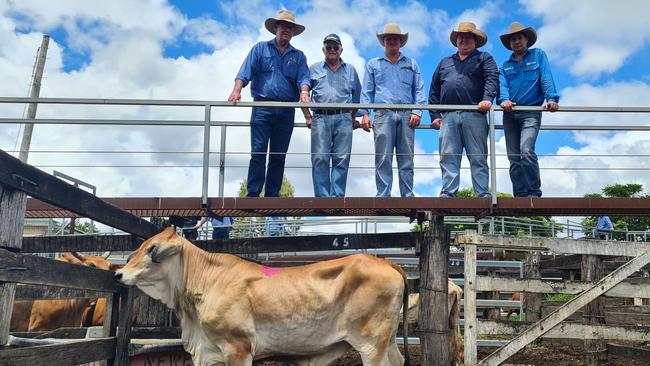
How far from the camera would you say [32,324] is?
8898mm

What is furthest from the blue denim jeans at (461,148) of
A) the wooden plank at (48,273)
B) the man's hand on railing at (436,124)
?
the wooden plank at (48,273)

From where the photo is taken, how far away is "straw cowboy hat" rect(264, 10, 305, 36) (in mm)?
9047

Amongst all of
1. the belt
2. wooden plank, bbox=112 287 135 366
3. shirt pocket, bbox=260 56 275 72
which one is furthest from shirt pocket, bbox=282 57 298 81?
wooden plank, bbox=112 287 135 366

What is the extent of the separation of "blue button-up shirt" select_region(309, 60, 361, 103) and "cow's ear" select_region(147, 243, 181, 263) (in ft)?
10.8

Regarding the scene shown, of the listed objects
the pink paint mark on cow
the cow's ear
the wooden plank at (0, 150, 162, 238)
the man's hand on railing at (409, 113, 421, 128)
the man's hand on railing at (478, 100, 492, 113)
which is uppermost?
the man's hand on railing at (478, 100, 492, 113)

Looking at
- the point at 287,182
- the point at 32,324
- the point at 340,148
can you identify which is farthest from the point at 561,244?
the point at 287,182

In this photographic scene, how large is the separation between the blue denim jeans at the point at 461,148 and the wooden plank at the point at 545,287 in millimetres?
1386

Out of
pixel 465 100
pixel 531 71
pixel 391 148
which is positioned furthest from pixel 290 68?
pixel 531 71

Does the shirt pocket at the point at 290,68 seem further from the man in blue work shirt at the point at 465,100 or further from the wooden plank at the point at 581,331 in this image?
the wooden plank at the point at 581,331

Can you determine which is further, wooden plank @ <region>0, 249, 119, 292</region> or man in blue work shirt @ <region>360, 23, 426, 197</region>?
man in blue work shirt @ <region>360, 23, 426, 197</region>

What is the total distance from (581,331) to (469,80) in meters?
3.63

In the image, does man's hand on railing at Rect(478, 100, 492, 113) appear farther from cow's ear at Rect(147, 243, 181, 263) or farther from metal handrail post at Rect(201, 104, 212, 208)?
cow's ear at Rect(147, 243, 181, 263)

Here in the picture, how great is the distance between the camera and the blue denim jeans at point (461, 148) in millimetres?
8227

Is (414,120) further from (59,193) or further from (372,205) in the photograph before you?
(59,193)
